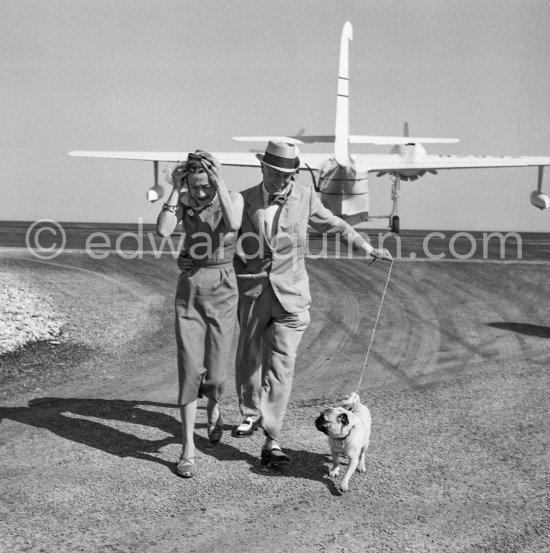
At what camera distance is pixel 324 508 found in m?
5.12

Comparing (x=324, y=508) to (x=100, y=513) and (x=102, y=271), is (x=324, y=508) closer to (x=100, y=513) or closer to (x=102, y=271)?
(x=100, y=513)

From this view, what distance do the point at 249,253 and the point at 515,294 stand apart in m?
8.71

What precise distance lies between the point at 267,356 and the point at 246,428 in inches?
24.6

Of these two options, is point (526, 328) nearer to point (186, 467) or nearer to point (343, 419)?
point (343, 419)

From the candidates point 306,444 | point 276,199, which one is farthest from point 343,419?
point 276,199

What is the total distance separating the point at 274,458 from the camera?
18.7 feet

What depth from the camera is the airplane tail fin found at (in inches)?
942

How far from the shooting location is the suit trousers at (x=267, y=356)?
19.4 feet

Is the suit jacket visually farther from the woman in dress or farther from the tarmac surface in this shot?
the tarmac surface

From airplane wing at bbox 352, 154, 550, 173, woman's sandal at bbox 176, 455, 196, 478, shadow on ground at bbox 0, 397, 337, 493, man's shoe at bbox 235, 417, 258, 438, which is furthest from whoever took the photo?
airplane wing at bbox 352, 154, 550, 173

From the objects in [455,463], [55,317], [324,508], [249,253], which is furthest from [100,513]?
[55,317]

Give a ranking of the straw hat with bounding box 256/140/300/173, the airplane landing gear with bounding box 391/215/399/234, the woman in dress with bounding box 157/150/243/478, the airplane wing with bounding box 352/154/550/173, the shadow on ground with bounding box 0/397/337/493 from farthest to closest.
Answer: the airplane landing gear with bounding box 391/215/399/234 → the airplane wing with bounding box 352/154/550/173 → the shadow on ground with bounding box 0/397/337/493 → the straw hat with bounding box 256/140/300/173 → the woman in dress with bounding box 157/150/243/478

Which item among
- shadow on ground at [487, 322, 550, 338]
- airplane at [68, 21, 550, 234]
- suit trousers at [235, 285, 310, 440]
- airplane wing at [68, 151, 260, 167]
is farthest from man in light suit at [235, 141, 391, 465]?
airplane wing at [68, 151, 260, 167]

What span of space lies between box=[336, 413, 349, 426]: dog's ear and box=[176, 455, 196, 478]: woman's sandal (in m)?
1.12
